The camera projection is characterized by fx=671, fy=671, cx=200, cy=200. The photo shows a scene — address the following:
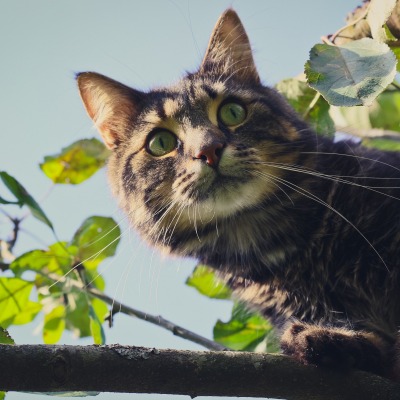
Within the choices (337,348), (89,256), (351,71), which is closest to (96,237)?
(89,256)

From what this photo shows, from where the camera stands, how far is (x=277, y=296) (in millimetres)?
2930

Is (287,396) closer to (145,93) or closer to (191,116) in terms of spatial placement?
(191,116)

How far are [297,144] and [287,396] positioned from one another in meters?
1.35

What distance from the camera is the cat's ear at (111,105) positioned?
3.43m

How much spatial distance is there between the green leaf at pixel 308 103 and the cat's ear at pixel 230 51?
0.55 feet

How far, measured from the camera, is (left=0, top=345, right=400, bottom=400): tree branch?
→ 1.79 meters

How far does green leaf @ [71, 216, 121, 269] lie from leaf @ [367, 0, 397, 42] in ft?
4.98

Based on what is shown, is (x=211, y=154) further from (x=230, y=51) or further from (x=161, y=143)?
(x=230, y=51)

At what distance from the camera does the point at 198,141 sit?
278 cm

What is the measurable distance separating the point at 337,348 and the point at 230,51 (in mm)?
1784

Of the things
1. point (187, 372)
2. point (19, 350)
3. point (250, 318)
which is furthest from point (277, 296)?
point (19, 350)

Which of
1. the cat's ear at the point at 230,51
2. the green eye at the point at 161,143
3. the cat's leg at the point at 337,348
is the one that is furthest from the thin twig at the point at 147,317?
the cat's ear at the point at 230,51

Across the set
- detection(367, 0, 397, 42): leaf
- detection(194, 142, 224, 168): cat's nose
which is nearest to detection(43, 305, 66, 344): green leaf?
detection(194, 142, 224, 168): cat's nose

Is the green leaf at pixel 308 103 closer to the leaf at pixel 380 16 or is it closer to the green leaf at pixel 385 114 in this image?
the green leaf at pixel 385 114
